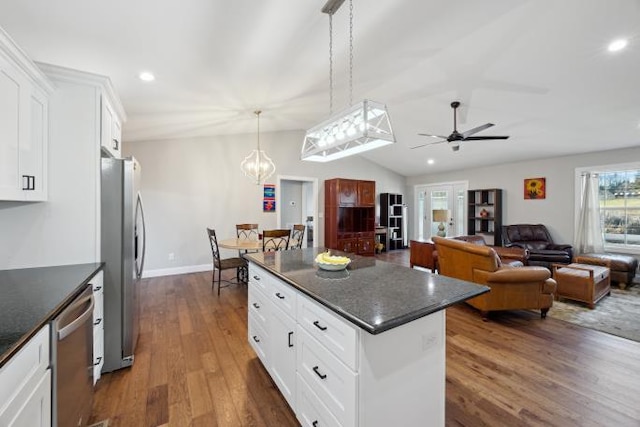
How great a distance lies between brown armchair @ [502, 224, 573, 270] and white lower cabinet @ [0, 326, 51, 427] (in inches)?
253

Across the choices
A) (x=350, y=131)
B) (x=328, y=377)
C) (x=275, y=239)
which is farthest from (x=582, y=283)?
(x=275, y=239)

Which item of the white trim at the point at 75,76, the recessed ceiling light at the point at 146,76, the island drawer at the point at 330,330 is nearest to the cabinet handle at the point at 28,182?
the white trim at the point at 75,76

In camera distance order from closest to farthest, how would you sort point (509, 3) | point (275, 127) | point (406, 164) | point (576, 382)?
point (576, 382)
point (509, 3)
point (275, 127)
point (406, 164)

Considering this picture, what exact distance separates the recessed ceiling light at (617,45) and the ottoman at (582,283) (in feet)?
8.65

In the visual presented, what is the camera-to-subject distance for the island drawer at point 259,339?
2.02 m

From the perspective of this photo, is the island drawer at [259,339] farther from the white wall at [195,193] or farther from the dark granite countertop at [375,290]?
the white wall at [195,193]

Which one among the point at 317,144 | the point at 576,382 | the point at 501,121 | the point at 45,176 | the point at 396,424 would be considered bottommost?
the point at 576,382

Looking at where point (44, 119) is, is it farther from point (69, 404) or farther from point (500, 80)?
point (500, 80)

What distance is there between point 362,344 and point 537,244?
20.3 ft

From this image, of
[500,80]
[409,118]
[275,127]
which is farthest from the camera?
[275,127]

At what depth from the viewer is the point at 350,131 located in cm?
177

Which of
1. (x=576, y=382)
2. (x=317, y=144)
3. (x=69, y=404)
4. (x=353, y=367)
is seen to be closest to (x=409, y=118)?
(x=317, y=144)

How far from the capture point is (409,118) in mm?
4961

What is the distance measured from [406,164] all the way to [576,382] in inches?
252
